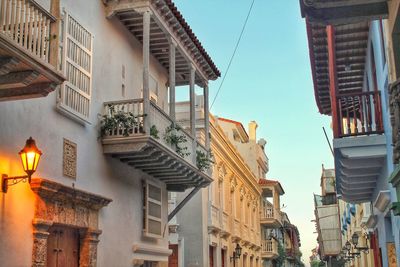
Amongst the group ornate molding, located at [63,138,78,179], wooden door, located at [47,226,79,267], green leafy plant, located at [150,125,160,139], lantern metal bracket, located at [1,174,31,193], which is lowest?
wooden door, located at [47,226,79,267]

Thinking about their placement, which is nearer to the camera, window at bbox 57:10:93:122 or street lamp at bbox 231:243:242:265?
window at bbox 57:10:93:122

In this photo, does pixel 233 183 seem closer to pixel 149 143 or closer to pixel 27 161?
pixel 149 143

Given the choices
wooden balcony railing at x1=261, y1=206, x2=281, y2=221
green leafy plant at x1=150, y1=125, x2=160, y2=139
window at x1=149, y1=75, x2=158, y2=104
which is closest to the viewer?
green leafy plant at x1=150, y1=125, x2=160, y2=139

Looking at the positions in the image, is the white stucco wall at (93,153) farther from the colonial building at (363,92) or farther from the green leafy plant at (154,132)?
the colonial building at (363,92)

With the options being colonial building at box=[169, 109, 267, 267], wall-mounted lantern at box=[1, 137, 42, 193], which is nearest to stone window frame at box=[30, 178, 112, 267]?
wall-mounted lantern at box=[1, 137, 42, 193]

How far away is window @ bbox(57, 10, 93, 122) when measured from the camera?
10672mm

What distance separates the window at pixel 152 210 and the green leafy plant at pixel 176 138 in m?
1.17

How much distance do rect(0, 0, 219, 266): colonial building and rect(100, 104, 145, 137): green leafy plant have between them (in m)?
0.02

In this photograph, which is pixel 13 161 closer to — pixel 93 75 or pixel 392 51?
pixel 93 75

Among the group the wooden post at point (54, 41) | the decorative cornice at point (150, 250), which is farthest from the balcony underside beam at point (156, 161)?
the wooden post at point (54, 41)

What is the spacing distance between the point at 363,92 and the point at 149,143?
4118 millimetres

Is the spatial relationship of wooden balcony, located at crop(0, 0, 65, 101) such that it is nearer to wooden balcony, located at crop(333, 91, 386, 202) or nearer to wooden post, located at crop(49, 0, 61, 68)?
wooden post, located at crop(49, 0, 61, 68)

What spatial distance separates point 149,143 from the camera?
1191cm

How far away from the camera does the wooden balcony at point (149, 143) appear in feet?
39.2
